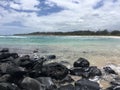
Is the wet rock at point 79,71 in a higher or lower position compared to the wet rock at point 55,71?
lower

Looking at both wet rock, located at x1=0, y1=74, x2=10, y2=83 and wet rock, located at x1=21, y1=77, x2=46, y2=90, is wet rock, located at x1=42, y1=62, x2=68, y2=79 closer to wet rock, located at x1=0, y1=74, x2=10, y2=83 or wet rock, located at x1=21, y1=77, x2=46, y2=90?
wet rock, located at x1=0, y1=74, x2=10, y2=83

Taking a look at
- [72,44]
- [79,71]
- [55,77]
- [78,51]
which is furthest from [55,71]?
[72,44]

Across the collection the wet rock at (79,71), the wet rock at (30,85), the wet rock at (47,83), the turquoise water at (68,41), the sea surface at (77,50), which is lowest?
the turquoise water at (68,41)

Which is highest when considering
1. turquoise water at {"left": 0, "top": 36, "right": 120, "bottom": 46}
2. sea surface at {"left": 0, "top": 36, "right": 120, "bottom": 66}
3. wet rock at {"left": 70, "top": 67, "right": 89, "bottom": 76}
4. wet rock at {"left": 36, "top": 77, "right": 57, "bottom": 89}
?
wet rock at {"left": 36, "top": 77, "right": 57, "bottom": 89}

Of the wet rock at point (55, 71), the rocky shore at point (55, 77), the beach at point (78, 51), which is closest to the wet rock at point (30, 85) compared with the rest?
the rocky shore at point (55, 77)

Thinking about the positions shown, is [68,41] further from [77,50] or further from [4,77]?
[4,77]

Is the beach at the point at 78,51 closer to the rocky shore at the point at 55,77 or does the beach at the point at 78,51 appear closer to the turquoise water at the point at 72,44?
the turquoise water at the point at 72,44

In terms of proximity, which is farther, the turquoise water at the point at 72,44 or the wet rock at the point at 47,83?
the turquoise water at the point at 72,44

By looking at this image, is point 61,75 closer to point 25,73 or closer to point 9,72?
point 25,73

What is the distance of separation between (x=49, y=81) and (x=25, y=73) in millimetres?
1180

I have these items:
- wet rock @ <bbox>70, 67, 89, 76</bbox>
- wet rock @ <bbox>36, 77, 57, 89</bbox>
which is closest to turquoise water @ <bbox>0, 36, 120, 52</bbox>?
A: wet rock @ <bbox>70, 67, 89, 76</bbox>

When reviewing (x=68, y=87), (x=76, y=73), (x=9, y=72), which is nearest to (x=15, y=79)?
(x=9, y=72)

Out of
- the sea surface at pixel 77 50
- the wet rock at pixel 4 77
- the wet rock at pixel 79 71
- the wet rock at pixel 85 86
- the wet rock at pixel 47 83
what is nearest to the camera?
the wet rock at pixel 85 86

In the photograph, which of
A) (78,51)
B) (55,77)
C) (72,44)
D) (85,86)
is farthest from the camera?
(72,44)
